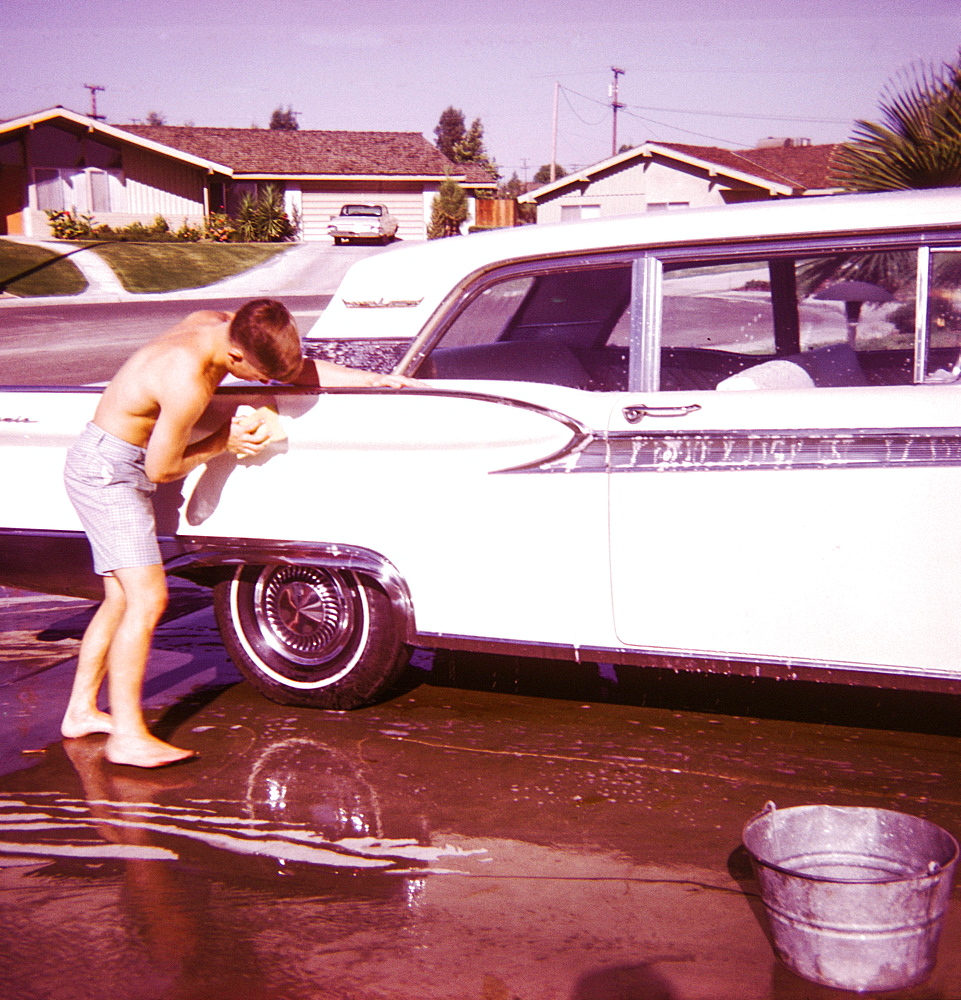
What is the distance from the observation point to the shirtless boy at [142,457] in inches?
146

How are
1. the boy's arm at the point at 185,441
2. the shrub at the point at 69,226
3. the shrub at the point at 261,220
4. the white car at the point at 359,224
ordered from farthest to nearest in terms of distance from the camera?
the shrub at the point at 261,220, the white car at the point at 359,224, the shrub at the point at 69,226, the boy's arm at the point at 185,441

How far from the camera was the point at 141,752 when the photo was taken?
152 inches

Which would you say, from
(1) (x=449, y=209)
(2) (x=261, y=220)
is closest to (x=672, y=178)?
(1) (x=449, y=209)

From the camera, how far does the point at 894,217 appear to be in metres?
3.40

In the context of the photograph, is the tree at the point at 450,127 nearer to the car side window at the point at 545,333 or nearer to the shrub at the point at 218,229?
the shrub at the point at 218,229

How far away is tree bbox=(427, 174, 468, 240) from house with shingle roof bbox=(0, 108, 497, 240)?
4.14 feet

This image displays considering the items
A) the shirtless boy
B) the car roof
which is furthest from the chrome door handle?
the shirtless boy

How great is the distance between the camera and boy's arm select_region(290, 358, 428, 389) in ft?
12.7

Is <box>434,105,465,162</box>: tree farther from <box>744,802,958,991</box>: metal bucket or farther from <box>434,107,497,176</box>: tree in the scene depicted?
<box>744,802,958,991</box>: metal bucket

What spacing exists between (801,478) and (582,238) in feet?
3.65

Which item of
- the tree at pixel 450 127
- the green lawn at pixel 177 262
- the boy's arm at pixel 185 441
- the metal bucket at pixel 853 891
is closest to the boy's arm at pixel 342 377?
the boy's arm at pixel 185 441

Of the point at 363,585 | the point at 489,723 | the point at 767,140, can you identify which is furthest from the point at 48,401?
the point at 767,140

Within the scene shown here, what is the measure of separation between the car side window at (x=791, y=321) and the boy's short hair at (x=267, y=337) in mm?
1221

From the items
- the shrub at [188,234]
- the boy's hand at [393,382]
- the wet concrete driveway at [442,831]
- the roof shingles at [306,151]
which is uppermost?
the roof shingles at [306,151]
